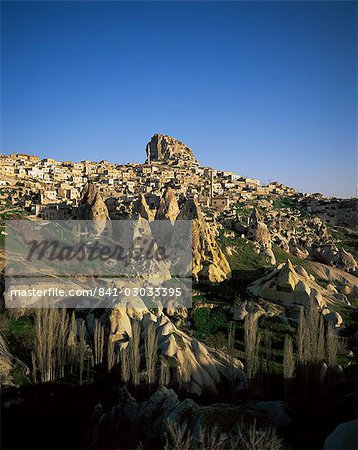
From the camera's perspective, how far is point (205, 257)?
36750mm

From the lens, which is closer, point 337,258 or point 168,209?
point 168,209

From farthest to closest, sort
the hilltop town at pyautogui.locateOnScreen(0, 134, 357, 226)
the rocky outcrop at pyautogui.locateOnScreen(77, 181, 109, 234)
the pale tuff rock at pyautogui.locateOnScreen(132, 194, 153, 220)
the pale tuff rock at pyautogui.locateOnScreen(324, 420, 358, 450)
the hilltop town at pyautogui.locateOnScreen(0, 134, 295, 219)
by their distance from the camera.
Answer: the hilltop town at pyautogui.locateOnScreen(0, 134, 295, 219), the hilltop town at pyautogui.locateOnScreen(0, 134, 357, 226), the pale tuff rock at pyautogui.locateOnScreen(132, 194, 153, 220), the rocky outcrop at pyautogui.locateOnScreen(77, 181, 109, 234), the pale tuff rock at pyautogui.locateOnScreen(324, 420, 358, 450)

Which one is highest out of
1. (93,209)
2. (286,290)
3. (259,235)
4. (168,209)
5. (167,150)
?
(167,150)

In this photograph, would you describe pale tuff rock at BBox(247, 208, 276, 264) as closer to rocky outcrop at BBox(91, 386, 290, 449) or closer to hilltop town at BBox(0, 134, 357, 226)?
hilltop town at BBox(0, 134, 357, 226)

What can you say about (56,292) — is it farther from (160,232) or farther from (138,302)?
(160,232)

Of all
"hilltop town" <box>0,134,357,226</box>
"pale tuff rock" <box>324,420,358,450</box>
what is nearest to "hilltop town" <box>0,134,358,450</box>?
"pale tuff rock" <box>324,420,358,450</box>

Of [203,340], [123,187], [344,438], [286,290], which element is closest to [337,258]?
[286,290]

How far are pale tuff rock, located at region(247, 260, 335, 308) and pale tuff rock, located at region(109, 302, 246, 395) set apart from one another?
986 centimetres

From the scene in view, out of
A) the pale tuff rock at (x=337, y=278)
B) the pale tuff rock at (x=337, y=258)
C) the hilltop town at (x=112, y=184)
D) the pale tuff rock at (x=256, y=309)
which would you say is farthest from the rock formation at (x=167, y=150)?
the pale tuff rock at (x=256, y=309)

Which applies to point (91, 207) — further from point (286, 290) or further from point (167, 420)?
point (167, 420)

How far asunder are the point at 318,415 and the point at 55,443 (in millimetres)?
10545

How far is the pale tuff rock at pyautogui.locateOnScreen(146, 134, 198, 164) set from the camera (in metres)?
145

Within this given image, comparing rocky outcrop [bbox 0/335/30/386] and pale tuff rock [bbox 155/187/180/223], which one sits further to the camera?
pale tuff rock [bbox 155/187/180/223]

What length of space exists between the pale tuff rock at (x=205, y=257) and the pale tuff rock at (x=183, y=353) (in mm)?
10993
